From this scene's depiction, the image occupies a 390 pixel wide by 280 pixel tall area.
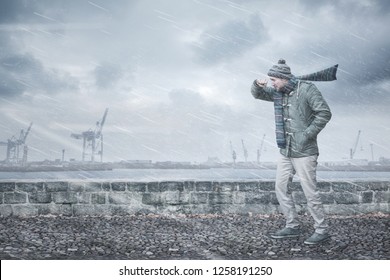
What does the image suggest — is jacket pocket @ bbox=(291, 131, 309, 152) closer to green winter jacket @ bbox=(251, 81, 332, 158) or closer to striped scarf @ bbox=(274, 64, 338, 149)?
green winter jacket @ bbox=(251, 81, 332, 158)

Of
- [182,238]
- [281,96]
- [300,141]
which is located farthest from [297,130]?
[182,238]

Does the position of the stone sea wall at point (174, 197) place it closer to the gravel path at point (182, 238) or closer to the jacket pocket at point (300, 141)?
the gravel path at point (182, 238)

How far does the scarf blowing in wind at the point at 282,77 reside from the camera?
170 inches

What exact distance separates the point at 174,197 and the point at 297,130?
2746 millimetres

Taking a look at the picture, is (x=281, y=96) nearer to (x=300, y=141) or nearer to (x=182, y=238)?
(x=300, y=141)

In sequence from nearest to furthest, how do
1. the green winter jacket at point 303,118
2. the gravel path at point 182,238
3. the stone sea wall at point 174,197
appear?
the gravel path at point 182,238
the green winter jacket at point 303,118
the stone sea wall at point 174,197

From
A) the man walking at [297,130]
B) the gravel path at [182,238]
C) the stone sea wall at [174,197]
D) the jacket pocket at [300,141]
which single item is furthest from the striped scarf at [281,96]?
the stone sea wall at [174,197]

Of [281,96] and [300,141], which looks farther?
[281,96]

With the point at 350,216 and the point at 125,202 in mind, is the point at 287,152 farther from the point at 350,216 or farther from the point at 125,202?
the point at 125,202

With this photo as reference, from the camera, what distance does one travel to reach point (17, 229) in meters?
5.14

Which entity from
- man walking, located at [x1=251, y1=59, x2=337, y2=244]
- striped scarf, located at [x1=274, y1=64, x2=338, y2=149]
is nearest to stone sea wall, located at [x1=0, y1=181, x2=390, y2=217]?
man walking, located at [x1=251, y1=59, x2=337, y2=244]

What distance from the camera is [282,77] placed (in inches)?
171

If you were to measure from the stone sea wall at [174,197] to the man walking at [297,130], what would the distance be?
183cm
